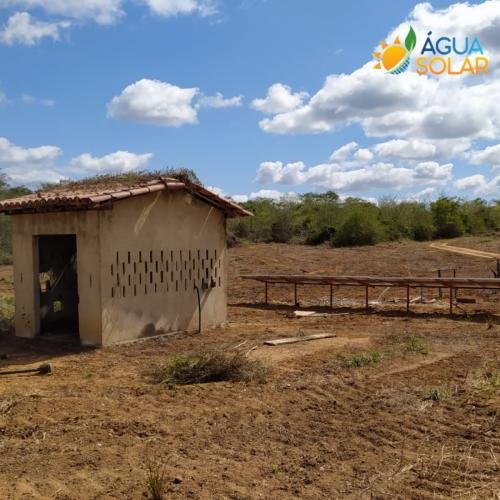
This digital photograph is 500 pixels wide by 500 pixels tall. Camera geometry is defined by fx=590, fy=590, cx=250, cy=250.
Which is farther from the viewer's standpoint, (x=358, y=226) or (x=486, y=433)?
(x=358, y=226)

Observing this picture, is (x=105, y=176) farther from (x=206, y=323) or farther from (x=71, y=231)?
(x=206, y=323)

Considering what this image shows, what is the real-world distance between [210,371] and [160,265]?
391 cm

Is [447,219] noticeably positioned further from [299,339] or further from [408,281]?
[299,339]

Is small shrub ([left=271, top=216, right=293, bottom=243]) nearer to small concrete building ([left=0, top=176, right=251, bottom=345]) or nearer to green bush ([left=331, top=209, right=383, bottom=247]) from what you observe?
green bush ([left=331, top=209, right=383, bottom=247])

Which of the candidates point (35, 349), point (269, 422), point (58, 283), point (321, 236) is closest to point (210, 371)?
point (269, 422)

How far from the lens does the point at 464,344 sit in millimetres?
10633

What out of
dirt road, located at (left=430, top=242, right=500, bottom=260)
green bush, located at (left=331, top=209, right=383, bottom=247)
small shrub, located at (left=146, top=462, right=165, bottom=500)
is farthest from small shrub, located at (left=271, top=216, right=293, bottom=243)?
small shrub, located at (left=146, top=462, right=165, bottom=500)

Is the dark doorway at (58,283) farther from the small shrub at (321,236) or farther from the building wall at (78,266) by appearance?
the small shrub at (321,236)

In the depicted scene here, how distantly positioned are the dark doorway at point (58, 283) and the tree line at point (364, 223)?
25.3 meters

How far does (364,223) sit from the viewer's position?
119ft

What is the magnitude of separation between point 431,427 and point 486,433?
0.52m

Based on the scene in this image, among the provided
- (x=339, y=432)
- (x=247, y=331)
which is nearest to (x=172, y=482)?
(x=339, y=432)

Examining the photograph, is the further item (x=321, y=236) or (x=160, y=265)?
(x=321, y=236)

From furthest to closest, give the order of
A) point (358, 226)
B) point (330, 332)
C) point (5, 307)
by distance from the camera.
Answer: point (358, 226)
point (5, 307)
point (330, 332)
